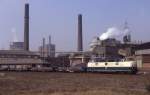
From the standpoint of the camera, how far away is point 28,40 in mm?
177750

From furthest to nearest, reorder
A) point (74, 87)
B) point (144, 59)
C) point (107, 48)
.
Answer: point (107, 48), point (144, 59), point (74, 87)

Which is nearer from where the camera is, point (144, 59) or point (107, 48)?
point (144, 59)

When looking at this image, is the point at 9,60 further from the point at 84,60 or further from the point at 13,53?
the point at 84,60

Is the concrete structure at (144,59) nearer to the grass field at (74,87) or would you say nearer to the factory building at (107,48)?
the factory building at (107,48)

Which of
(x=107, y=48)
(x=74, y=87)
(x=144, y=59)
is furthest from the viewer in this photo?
(x=107, y=48)

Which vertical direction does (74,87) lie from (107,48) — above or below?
below

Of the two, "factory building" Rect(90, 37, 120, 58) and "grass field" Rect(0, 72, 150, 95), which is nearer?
"grass field" Rect(0, 72, 150, 95)

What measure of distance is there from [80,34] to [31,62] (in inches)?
1093

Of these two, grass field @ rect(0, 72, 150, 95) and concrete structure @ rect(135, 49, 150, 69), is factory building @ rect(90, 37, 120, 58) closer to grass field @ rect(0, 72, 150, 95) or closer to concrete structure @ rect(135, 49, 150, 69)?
concrete structure @ rect(135, 49, 150, 69)

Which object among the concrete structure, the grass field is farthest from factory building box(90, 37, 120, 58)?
the grass field

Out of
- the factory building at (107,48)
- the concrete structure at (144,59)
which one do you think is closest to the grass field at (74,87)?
the concrete structure at (144,59)

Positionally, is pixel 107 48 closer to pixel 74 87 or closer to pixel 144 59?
pixel 144 59

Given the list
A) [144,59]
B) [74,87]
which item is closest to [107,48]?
[144,59]

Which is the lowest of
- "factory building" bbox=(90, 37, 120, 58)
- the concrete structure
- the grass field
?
A: the grass field
